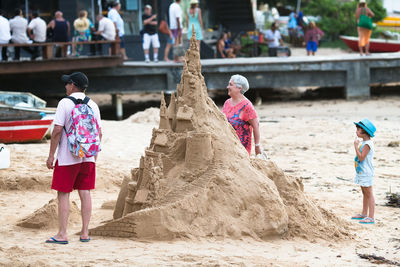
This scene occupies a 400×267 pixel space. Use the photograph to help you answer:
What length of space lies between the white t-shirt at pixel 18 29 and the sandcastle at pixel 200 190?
10.6m

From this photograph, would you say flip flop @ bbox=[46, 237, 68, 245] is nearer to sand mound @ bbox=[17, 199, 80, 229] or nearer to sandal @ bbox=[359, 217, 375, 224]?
sand mound @ bbox=[17, 199, 80, 229]

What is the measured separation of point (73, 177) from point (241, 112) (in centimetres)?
231

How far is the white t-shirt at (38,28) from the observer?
16.7 metres

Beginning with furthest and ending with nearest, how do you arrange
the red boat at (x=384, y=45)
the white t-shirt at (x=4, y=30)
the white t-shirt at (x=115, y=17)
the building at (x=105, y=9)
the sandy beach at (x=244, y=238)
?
the red boat at (x=384, y=45), the building at (x=105, y=9), the white t-shirt at (x=115, y=17), the white t-shirt at (x=4, y=30), the sandy beach at (x=244, y=238)

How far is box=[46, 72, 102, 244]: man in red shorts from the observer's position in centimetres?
593

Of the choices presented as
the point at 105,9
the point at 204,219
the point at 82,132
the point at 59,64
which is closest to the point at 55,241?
the point at 82,132

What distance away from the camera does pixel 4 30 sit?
15.9 metres

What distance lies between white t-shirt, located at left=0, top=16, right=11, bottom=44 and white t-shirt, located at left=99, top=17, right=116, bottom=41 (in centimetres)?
253

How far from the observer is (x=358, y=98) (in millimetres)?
20016

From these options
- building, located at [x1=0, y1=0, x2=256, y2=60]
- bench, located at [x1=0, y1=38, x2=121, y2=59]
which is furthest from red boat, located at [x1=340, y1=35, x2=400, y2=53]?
bench, located at [x1=0, y1=38, x2=121, y2=59]

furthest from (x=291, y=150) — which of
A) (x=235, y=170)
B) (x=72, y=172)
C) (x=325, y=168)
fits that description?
(x=72, y=172)

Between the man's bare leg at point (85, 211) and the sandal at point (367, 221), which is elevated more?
the man's bare leg at point (85, 211)

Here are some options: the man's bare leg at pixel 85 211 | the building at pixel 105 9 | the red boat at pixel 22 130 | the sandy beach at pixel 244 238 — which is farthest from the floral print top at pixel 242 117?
the building at pixel 105 9

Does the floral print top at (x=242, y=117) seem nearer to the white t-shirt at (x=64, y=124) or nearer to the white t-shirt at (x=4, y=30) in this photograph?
the white t-shirt at (x=64, y=124)
